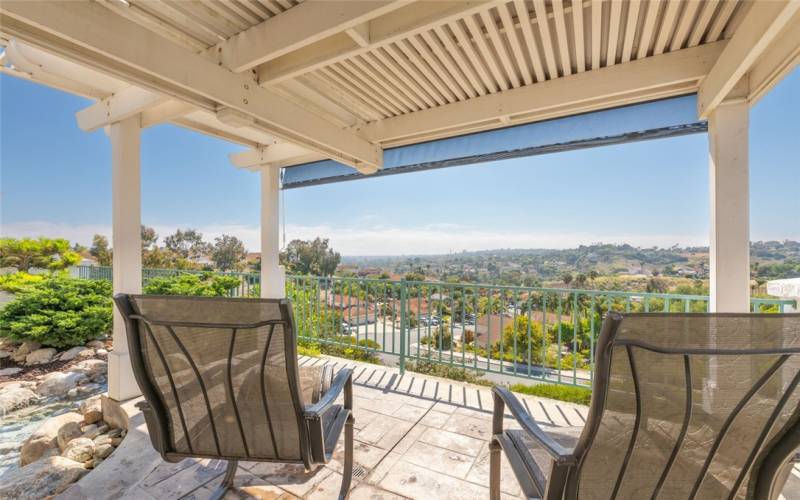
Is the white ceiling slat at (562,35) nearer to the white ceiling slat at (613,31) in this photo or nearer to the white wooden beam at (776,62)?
the white ceiling slat at (613,31)

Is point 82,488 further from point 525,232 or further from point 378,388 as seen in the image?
point 525,232

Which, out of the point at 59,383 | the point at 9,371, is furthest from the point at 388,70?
the point at 9,371

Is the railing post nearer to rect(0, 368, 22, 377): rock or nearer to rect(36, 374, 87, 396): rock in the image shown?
rect(36, 374, 87, 396): rock

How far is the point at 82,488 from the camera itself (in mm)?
1728

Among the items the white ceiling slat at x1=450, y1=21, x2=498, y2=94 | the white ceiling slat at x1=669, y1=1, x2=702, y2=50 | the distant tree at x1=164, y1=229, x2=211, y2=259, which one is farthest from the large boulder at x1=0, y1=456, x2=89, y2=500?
the distant tree at x1=164, y1=229, x2=211, y2=259

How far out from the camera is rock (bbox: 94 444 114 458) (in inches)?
92.7

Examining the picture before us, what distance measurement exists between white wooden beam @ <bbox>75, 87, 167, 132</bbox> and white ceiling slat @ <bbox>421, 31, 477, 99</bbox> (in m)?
2.11

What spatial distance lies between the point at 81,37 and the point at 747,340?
2.86 m

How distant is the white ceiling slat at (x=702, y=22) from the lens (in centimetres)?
169

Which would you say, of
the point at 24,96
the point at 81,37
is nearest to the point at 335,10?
the point at 81,37

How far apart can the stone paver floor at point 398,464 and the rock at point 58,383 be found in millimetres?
3327

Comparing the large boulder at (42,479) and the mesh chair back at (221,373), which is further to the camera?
the large boulder at (42,479)

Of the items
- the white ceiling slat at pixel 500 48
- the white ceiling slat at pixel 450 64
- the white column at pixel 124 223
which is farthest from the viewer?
the white column at pixel 124 223

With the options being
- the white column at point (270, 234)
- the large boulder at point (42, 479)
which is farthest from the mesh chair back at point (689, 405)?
the white column at point (270, 234)
